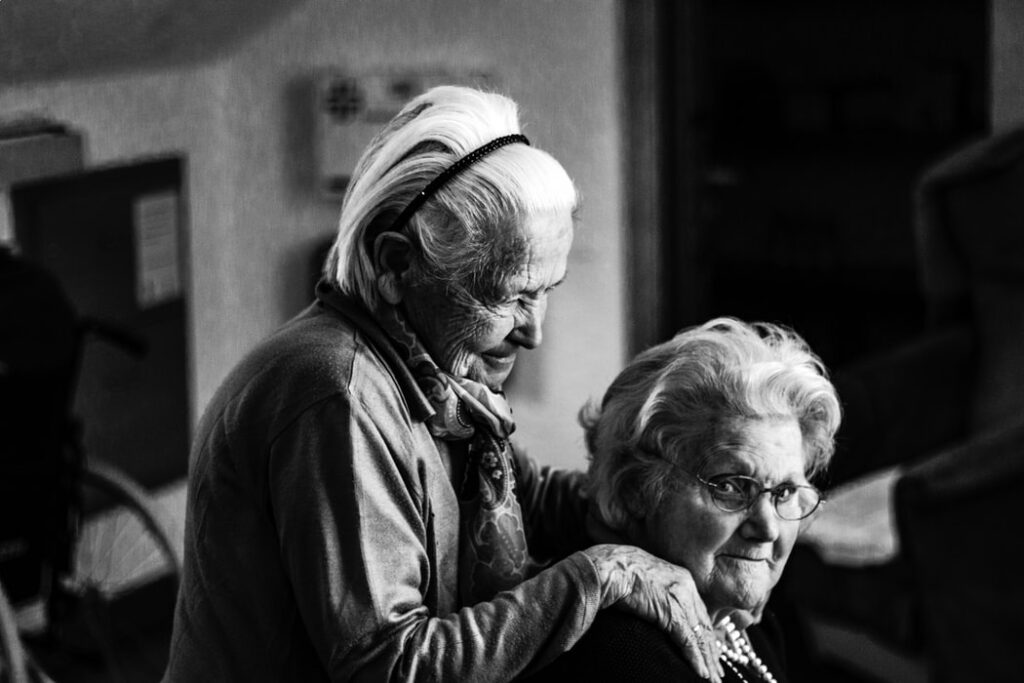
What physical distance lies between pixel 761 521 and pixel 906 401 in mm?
2016

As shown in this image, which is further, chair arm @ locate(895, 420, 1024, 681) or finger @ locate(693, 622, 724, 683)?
chair arm @ locate(895, 420, 1024, 681)

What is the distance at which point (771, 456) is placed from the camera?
1.38 metres

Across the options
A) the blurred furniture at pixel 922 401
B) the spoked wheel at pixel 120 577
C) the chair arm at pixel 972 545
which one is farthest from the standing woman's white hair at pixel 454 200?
the spoked wheel at pixel 120 577

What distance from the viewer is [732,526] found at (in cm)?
137

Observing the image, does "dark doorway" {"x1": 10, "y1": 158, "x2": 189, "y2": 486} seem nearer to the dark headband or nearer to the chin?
the dark headband

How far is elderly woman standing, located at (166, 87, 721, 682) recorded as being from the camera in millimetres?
1219

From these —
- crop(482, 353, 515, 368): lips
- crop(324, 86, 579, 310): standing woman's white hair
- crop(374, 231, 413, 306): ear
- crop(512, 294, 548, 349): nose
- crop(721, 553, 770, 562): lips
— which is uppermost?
crop(324, 86, 579, 310): standing woman's white hair

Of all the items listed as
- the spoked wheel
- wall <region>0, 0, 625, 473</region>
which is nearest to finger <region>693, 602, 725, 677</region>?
the spoked wheel

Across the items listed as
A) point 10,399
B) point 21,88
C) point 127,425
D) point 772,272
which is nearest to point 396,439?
point 10,399

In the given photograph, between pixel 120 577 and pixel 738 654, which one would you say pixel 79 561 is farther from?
pixel 738 654

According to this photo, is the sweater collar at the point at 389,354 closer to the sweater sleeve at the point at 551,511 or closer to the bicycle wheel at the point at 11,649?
the sweater sleeve at the point at 551,511

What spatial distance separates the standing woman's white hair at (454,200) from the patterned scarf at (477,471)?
0.23ft

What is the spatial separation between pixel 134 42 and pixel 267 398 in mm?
2354

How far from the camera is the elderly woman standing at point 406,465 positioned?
122 centimetres
